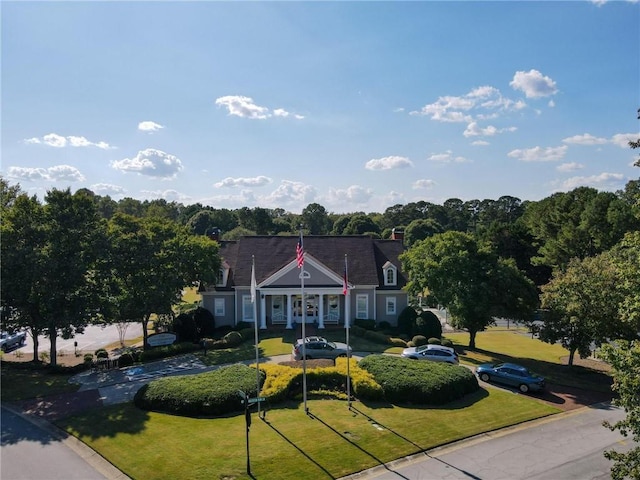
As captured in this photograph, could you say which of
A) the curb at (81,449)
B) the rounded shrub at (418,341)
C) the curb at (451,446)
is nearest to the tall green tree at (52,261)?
the curb at (81,449)

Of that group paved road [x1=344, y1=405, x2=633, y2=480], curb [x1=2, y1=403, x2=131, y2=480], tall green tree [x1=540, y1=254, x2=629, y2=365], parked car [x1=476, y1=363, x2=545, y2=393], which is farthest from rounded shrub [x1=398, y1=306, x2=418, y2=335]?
curb [x1=2, y1=403, x2=131, y2=480]

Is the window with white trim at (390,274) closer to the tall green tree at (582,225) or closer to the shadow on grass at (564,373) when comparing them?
the shadow on grass at (564,373)

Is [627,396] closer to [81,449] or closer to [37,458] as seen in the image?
[81,449]

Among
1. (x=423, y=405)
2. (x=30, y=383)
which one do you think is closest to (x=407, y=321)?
(x=423, y=405)

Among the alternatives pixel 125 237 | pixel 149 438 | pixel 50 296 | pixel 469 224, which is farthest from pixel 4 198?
pixel 469 224

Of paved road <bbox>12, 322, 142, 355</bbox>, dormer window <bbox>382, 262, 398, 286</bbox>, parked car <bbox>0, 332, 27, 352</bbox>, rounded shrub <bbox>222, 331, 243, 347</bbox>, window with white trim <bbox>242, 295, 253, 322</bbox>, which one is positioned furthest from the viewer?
dormer window <bbox>382, 262, 398, 286</bbox>

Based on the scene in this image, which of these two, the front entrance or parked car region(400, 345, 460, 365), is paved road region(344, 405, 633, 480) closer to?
parked car region(400, 345, 460, 365)
